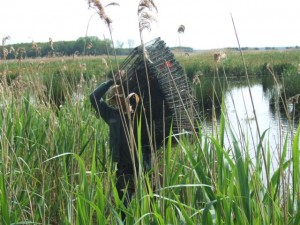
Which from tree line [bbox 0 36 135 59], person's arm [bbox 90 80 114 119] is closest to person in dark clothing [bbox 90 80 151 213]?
person's arm [bbox 90 80 114 119]

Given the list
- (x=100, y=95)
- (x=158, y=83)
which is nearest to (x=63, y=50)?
(x=100, y=95)

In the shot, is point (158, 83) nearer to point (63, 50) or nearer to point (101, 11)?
point (101, 11)

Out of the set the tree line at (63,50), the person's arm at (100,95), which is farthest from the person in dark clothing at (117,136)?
the tree line at (63,50)

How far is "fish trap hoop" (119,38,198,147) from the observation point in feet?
7.60

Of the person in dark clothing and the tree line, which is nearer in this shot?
the person in dark clothing

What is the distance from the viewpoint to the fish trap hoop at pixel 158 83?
91.2 inches

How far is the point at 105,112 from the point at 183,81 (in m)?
0.42

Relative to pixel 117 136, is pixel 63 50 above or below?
above

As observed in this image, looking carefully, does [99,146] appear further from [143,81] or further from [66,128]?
[143,81]

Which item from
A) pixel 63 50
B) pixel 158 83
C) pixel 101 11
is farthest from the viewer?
pixel 63 50

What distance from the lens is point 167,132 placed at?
2451 mm

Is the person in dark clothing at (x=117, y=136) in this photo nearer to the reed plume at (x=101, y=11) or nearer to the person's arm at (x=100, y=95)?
the person's arm at (x=100, y=95)

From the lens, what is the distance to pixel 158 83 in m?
2.31

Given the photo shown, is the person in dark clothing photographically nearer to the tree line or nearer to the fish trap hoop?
the fish trap hoop
